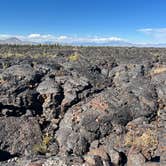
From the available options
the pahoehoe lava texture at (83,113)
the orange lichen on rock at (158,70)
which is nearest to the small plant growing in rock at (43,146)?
the pahoehoe lava texture at (83,113)

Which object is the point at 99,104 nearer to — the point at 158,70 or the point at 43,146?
the point at 43,146

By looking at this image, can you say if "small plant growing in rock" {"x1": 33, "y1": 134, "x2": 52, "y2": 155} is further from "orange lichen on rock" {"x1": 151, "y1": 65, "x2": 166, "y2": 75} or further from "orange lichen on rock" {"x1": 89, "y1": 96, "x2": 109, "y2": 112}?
"orange lichen on rock" {"x1": 151, "y1": 65, "x2": 166, "y2": 75}

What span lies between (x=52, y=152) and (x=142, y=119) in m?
7.05

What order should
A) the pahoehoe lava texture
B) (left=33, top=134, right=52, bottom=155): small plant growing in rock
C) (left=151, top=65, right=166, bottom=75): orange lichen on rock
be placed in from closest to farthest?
the pahoehoe lava texture, (left=33, top=134, right=52, bottom=155): small plant growing in rock, (left=151, top=65, right=166, bottom=75): orange lichen on rock

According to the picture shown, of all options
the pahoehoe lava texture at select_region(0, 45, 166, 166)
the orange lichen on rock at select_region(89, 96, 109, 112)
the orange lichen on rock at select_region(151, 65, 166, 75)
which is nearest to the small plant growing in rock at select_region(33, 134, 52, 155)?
the pahoehoe lava texture at select_region(0, 45, 166, 166)

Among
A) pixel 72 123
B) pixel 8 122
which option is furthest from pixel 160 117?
pixel 8 122

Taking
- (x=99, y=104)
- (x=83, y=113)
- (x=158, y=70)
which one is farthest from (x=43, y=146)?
(x=158, y=70)

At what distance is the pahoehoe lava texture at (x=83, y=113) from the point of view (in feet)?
79.9

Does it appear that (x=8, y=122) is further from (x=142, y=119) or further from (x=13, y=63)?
(x=13, y=63)

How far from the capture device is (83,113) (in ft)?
90.6

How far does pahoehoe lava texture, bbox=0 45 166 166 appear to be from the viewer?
958 inches

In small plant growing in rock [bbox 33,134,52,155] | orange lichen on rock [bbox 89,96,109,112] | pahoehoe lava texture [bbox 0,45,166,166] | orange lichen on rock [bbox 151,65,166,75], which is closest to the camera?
pahoehoe lava texture [bbox 0,45,166,166]

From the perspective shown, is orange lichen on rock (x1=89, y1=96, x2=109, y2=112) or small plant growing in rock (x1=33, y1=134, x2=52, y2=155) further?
orange lichen on rock (x1=89, y1=96, x2=109, y2=112)

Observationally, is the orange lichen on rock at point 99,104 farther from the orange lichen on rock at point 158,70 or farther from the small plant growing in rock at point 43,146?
the orange lichen on rock at point 158,70
